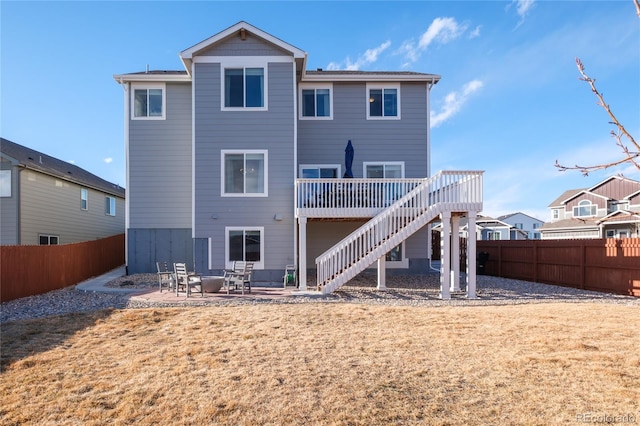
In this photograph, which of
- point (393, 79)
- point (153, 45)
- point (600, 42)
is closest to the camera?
point (600, 42)

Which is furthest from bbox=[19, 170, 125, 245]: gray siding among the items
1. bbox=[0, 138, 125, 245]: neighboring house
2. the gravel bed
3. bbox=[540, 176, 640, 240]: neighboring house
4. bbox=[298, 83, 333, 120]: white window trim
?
bbox=[540, 176, 640, 240]: neighboring house

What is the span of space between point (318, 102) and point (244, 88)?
3247 millimetres

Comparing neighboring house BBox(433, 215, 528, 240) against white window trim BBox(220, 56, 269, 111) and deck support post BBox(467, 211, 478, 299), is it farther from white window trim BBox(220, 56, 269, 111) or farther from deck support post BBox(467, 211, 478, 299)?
white window trim BBox(220, 56, 269, 111)

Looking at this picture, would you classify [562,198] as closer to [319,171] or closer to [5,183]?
[319,171]

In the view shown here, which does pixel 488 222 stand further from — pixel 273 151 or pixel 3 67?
pixel 3 67

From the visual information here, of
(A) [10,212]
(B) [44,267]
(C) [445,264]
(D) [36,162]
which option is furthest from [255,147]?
(D) [36,162]

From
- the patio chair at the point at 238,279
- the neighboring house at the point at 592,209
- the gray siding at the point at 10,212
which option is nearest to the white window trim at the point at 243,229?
the patio chair at the point at 238,279

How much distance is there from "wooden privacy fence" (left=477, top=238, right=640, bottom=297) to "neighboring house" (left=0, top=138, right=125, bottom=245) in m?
21.5

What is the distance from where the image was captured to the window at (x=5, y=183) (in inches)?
632

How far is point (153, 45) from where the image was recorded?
44.3 feet

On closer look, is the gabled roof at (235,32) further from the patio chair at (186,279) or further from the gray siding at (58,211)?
the gray siding at (58,211)

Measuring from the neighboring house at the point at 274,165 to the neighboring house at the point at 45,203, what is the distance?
218 inches

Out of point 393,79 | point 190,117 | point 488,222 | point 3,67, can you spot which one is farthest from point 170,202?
point 488,222

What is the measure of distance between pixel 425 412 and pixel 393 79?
13.5m
